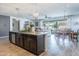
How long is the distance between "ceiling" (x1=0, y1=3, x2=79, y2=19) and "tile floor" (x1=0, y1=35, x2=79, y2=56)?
0.57 m

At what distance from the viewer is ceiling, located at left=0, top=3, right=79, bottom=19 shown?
7.52 ft

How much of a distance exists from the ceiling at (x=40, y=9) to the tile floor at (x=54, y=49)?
57cm

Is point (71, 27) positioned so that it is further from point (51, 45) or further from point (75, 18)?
point (51, 45)

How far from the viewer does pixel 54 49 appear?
7.70ft

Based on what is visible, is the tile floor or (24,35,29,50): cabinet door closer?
the tile floor

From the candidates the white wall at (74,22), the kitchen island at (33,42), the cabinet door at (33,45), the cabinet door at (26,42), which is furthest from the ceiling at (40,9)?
the cabinet door at (26,42)

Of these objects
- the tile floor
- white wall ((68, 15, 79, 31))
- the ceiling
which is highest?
the ceiling

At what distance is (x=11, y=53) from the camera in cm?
240

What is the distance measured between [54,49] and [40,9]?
963 millimetres

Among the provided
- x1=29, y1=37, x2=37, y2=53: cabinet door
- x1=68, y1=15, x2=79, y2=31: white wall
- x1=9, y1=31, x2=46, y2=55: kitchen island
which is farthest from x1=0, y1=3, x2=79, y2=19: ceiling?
x1=29, y1=37, x2=37, y2=53: cabinet door

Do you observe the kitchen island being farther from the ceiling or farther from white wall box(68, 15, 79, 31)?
white wall box(68, 15, 79, 31)

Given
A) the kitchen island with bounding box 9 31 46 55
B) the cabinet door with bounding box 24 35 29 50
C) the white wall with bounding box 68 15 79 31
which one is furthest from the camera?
the cabinet door with bounding box 24 35 29 50

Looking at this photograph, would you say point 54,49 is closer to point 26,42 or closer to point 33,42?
point 33,42

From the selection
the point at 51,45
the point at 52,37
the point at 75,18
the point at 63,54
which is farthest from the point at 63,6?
the point at 63,54
